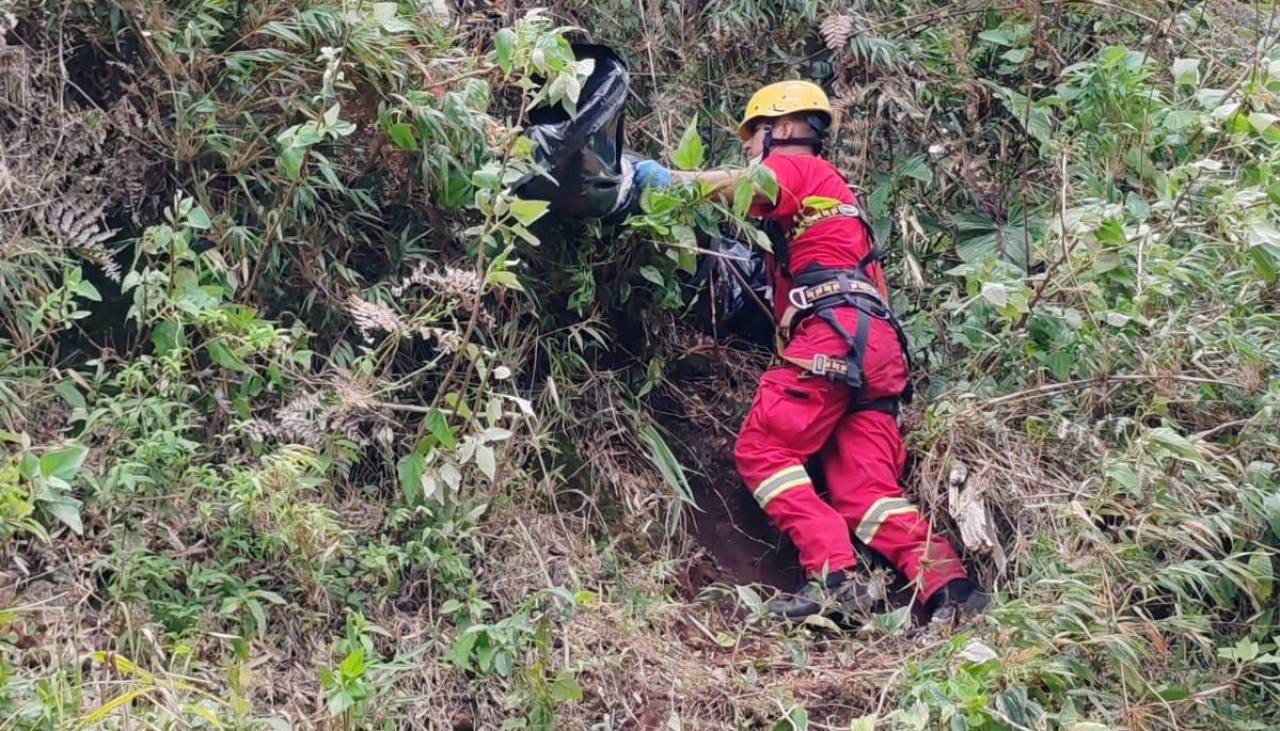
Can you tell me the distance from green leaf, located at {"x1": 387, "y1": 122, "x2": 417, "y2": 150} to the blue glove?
2.40 ft

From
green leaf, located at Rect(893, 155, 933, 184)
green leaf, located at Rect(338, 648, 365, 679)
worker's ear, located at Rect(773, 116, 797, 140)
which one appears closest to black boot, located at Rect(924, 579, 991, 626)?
worker's ear, located at Rect(773, 116, 797, 140)

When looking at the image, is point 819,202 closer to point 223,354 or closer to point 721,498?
point 721,498

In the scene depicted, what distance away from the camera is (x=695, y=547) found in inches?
169

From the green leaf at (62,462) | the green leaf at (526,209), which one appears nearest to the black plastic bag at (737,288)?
the green leaf at (526,209)

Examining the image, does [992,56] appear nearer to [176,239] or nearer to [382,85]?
[382,85]

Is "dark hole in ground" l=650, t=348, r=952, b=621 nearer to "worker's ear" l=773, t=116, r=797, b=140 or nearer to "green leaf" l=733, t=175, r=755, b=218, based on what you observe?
"worker's ear" l=773, t=116, r=797, b=140

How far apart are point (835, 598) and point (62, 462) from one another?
2.11m

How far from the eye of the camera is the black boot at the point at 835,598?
3.89 meters

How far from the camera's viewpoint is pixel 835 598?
385cm

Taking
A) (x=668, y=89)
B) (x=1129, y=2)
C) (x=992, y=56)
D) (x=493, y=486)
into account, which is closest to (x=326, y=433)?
(x=493, y=486)

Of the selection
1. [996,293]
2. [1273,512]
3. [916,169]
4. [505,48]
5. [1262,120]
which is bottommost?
[916,169]

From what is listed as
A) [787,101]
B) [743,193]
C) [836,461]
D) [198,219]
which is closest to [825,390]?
[836,461]

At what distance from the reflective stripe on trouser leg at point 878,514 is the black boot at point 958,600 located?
0.25 meters

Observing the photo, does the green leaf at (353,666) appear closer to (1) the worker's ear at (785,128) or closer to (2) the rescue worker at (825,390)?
(2) the rescue worker at (825,390)
